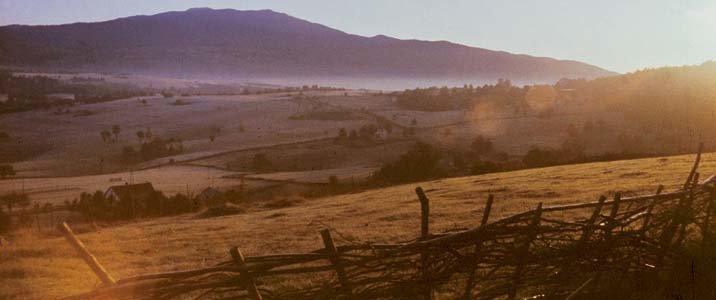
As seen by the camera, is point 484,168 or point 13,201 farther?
point 13,201

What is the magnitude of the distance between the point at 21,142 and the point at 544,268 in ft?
333

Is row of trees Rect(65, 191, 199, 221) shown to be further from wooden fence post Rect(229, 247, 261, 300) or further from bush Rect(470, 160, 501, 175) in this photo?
wooden fence post Rect(229, 247, 261, 300)

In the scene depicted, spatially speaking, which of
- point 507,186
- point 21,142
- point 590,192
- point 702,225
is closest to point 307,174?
point 507,186

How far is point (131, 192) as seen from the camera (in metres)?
42.1

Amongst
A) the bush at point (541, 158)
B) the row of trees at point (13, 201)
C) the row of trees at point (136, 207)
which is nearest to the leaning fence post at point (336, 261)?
the row of trees at point (136, 207)

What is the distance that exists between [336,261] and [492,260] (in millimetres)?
1539

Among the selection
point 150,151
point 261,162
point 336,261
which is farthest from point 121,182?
point 336,261

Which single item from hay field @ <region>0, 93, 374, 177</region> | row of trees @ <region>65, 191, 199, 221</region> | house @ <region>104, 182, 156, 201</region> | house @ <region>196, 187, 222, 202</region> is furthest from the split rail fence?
hay field @ <region>0, 93, 374, 177</region>

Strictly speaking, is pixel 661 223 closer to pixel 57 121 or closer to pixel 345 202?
pixel 345 202

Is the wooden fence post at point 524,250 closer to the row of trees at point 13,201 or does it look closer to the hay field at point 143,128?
the row of trees at point 13,201

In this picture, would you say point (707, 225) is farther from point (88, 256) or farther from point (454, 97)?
point (454, 97)

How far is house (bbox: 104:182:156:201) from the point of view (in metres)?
40.4

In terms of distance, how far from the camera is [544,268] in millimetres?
6203

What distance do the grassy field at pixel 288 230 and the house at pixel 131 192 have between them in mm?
16254
